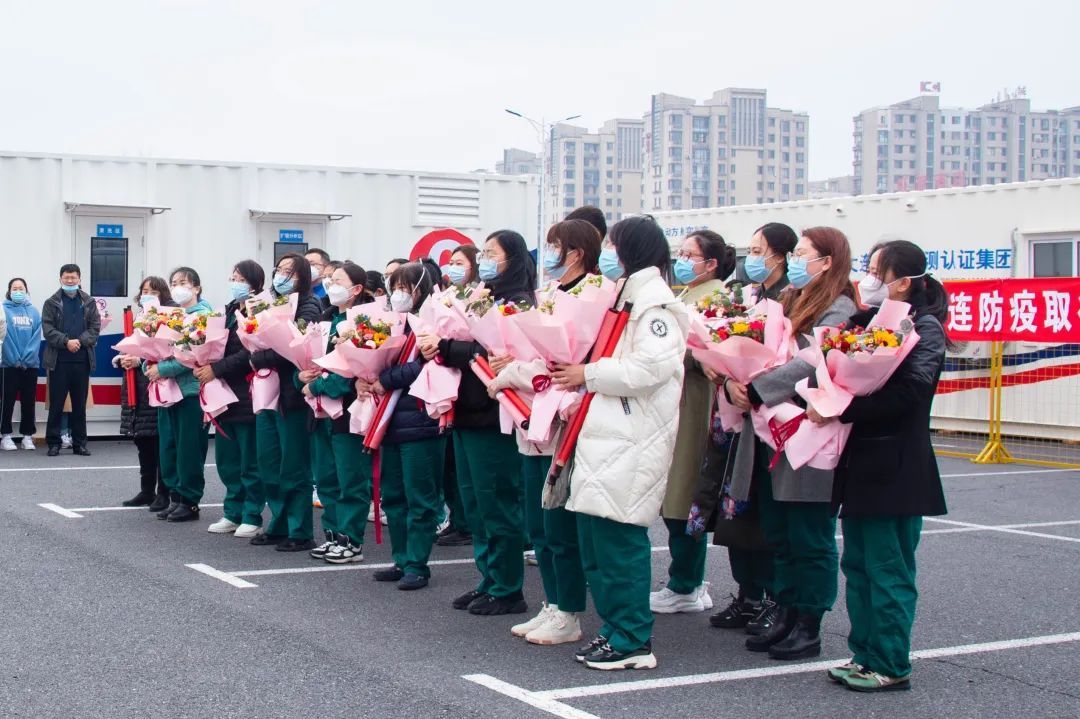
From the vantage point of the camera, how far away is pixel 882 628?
5.34m

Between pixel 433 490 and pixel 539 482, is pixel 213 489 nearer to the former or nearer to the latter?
pixel 433 490

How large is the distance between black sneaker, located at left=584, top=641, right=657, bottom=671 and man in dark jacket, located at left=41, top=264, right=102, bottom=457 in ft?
31.3

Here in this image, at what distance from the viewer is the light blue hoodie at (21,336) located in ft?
46.2

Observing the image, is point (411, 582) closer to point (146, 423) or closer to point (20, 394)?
point (146, 423)

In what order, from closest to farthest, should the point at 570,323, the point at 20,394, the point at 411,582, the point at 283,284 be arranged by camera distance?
the point at 570,323 → the point at 411,582 → the point at 283,284 → the point at 20,394

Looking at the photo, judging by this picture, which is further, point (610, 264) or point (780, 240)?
point (780, 240)

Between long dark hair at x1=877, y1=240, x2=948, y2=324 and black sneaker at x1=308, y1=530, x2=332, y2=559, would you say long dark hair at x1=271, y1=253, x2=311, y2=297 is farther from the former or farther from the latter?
long dark hair at x1=877, y1=240, x2=948, y2=324

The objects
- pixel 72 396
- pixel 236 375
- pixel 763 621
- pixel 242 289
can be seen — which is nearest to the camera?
pixel 763 621

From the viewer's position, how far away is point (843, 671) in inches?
216

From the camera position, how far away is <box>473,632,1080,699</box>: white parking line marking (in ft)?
17.4

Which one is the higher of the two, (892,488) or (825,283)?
(825,283)

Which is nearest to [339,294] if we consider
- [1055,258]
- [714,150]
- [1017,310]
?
[1017,310]

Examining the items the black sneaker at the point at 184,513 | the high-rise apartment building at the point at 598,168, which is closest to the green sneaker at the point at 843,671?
the black sneaker at the point at 184,513

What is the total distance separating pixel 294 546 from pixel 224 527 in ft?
3.08
